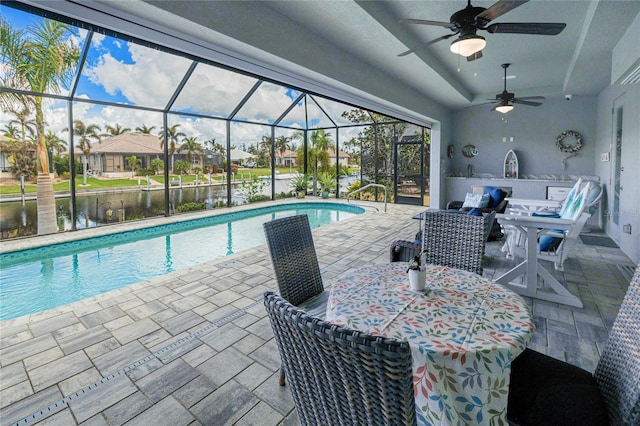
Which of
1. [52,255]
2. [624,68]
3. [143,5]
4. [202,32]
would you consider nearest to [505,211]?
[624,68]

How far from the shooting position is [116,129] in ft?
22.1

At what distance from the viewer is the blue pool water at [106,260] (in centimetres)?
384

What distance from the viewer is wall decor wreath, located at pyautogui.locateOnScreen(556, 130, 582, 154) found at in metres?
7.85

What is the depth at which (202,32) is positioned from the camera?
3035mm

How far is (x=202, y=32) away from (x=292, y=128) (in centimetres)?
802

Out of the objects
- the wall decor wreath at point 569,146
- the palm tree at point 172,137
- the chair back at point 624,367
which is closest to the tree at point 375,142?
the wall decor wreath at point 569,146

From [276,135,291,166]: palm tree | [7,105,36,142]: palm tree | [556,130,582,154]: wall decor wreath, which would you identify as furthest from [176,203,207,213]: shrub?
[556,130,582,154]: wall decor wreath

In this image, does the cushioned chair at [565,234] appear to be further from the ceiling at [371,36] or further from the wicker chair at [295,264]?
the wicker chair at [295,264]

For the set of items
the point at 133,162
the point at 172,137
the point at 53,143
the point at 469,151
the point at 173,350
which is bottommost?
the point at 173,350

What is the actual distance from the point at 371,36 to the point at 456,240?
3.07 meters

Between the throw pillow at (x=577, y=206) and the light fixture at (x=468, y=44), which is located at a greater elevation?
the light fixture at (x=468, y=44)

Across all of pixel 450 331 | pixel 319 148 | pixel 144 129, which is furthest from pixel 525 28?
pixel 319 148

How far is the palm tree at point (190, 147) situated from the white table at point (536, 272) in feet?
23.5

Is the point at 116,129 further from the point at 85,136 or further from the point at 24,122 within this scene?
the point at 24,122
